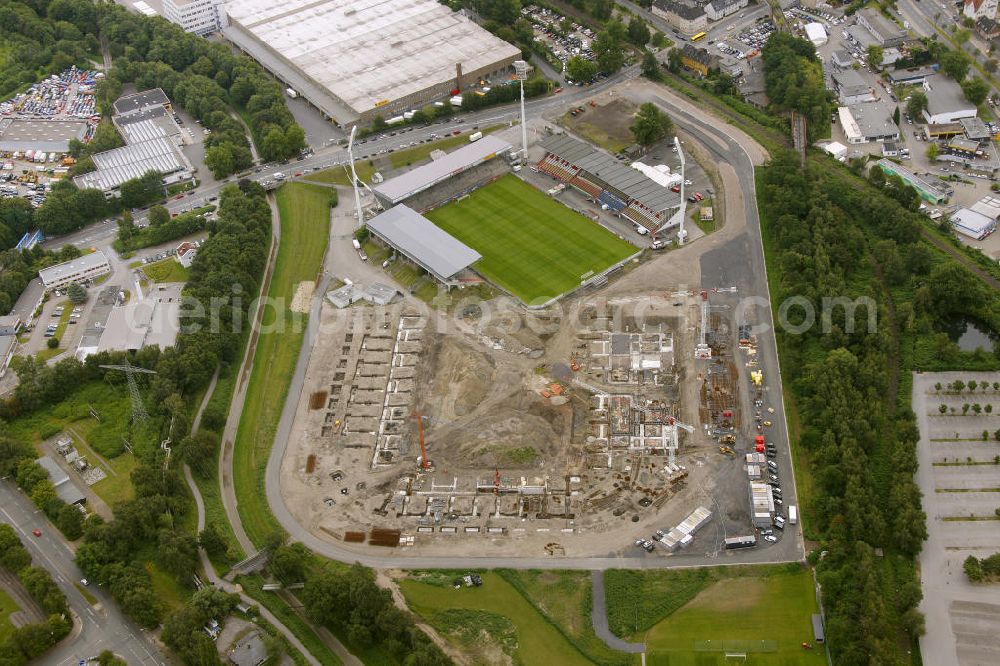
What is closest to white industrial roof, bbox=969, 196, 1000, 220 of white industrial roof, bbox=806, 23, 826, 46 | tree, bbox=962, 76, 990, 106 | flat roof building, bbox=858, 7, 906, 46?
tree, bbox=962, 76, 990, 106

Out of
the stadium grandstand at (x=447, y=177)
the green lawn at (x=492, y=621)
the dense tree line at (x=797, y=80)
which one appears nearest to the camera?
the green lawn at (x=492, y=621)

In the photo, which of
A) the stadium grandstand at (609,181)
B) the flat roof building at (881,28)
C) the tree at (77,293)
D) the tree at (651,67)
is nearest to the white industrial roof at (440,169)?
the stadium grandstand at (609,181)

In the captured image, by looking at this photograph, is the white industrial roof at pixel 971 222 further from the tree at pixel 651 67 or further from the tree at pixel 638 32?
the tree at pixel 638 32

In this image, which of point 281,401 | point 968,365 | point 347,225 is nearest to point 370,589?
point 281,401

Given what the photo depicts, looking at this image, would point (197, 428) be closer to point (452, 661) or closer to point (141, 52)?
point (452, 661)

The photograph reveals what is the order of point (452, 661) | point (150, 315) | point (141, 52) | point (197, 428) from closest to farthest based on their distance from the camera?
point (452, 661) < point (197, 428) < point (150, 315) < point (141, 52)

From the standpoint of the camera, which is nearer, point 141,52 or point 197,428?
point 197,428

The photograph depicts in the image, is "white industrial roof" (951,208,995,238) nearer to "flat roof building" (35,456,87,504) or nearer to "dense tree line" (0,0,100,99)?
"flat roof building" (35,456,87,504)

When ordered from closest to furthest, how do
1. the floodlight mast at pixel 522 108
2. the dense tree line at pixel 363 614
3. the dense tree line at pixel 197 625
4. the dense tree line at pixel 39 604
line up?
the dense tree line at pixel 197 625
the dense tree line at pixel 363 614
the dense tree line at pixel 39 604
the floodlight mast at pixel 522 108
